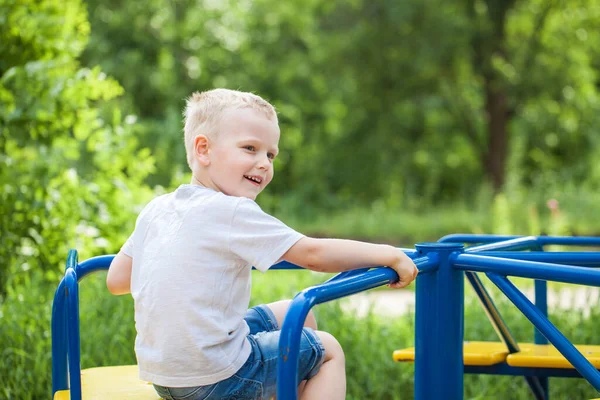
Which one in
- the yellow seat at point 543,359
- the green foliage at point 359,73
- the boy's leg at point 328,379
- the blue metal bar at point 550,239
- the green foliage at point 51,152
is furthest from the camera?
the green foliage at point 359,73

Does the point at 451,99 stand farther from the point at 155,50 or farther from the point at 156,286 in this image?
the point at 156,286

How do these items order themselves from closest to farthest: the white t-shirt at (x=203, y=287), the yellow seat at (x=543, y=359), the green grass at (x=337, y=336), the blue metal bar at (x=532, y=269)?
the blue metal bar at (x=532, y=269)
the white t-shirt at (x=203, y=287)
the yellow seat at (x=543, y=359)
the green grass at (x=337, y=336)

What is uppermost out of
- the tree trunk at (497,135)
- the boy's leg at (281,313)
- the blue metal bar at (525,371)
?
the tree trunk at (497,135)

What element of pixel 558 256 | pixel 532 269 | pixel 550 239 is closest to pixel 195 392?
pixel 532 269

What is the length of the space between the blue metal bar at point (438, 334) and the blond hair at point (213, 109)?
0.59 meters

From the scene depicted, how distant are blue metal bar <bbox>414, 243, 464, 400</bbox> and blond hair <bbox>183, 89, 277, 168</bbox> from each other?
0.59m

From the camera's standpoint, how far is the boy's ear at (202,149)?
2.08 m

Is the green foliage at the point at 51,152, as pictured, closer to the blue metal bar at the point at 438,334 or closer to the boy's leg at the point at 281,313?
the boy's leg at the point at 281,313

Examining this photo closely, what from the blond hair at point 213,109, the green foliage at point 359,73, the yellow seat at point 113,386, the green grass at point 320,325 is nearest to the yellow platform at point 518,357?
the green grass at point 320,325

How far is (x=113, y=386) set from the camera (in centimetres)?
230

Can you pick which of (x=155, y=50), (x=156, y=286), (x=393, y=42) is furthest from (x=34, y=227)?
(x=393, y=42)

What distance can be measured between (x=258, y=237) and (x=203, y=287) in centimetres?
18

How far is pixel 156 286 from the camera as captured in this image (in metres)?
1.96

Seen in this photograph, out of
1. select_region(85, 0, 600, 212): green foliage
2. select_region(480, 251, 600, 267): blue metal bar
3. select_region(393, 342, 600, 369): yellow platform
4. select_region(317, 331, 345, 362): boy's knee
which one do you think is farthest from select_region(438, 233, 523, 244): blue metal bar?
select_region(85, 0, 600, 212): green foliage
